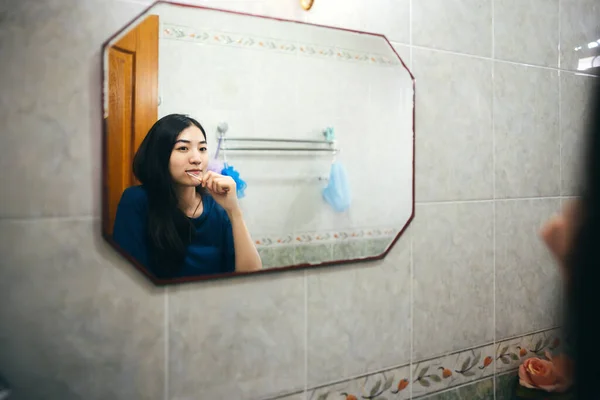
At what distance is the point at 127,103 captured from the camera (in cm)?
88

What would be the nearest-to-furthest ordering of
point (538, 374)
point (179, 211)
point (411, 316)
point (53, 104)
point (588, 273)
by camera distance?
point (588, 273), point (53, 104), point (179, 211), point (411, 316), point (538, 374)

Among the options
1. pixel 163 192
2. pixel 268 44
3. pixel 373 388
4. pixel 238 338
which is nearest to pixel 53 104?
pixel 163 192

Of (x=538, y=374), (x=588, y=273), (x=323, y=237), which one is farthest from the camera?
(x=538, y=374)

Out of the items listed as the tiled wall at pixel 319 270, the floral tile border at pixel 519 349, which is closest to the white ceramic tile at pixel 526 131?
the tiled wall at pixel 319 270

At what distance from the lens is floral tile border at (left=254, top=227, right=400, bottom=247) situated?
1034 millimetres

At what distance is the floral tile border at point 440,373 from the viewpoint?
117 cm

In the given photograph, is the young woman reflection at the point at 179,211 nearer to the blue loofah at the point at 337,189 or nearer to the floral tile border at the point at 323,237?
the floral tile border at the point at 323,237

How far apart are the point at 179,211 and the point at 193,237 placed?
6cm

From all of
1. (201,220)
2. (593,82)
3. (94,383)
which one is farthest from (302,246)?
(593,82)

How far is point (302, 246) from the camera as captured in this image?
108 centimetres

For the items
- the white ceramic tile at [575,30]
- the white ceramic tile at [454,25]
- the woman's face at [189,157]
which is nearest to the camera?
the woman's face at [189,157]

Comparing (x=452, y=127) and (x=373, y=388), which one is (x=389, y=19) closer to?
(x=452, y=127)

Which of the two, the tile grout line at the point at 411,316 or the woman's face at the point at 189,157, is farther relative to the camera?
the tile grout line at the point at 411,316

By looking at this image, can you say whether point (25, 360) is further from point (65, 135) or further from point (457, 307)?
point (457, 307)
